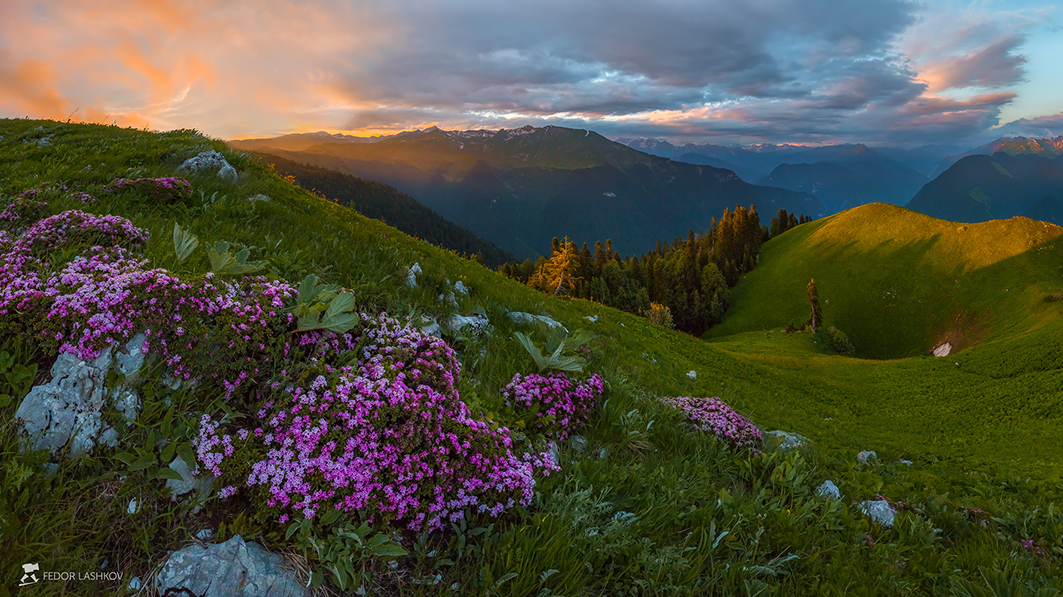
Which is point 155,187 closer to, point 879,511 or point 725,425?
point 725,425

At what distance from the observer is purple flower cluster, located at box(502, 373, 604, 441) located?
492 centimetres

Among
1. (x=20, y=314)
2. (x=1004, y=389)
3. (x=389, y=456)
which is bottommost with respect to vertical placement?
(x=1004, y=389)

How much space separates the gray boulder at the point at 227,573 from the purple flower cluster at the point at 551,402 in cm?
259

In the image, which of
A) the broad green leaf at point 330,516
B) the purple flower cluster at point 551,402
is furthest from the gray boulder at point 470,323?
the broad green leaf at point 330,516

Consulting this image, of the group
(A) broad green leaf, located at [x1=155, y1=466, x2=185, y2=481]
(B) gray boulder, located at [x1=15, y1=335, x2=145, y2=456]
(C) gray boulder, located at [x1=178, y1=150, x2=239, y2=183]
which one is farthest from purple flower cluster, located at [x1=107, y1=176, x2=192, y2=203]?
(A) broad green leaf, located at [x1=155, y1=466, x2=185, y2=481]

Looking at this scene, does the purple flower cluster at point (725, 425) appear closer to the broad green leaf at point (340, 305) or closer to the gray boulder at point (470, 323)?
the gray boulder at point (470, 323)

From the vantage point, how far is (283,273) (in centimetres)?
594

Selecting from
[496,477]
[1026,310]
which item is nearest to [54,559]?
[496,477]

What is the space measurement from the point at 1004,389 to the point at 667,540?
35.8m

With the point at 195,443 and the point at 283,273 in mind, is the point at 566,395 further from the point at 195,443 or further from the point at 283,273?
the point at 283,273

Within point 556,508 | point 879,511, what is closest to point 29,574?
point 556,508

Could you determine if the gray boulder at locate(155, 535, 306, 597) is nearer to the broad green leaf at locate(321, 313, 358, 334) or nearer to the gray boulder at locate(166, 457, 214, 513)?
the gray boulder at locate(166, 457, 214, 513)

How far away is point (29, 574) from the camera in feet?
7.91

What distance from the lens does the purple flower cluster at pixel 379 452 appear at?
3.16m
